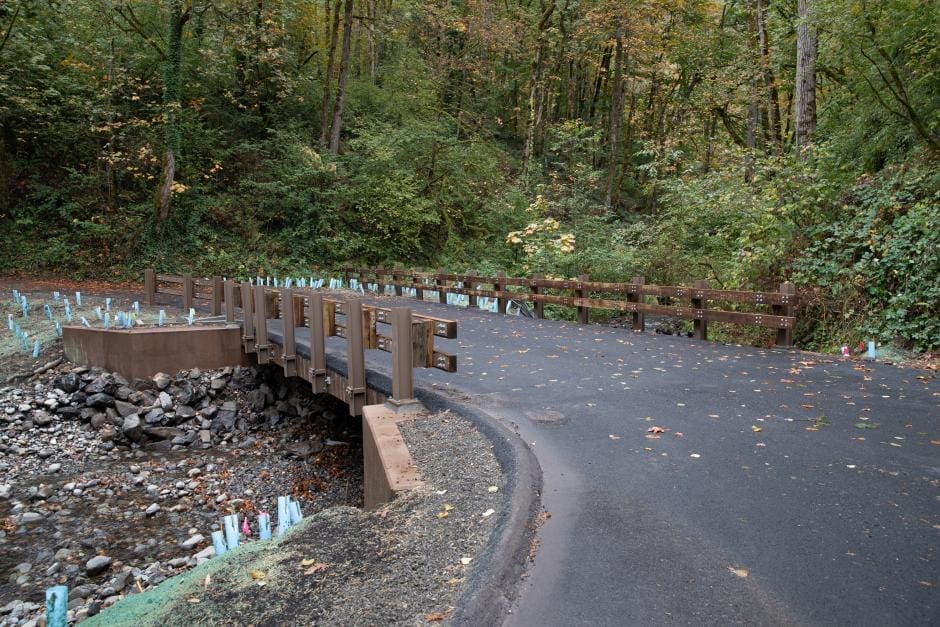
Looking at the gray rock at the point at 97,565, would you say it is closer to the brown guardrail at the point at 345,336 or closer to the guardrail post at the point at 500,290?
the brown guardrail at the point at 345,336

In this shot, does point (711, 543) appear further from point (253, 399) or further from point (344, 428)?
point (253, 399)

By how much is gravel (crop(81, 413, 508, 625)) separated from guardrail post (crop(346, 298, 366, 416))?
8.79 ft

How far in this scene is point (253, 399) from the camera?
1046cm

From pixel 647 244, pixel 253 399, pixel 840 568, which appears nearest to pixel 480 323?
pixel 253 399

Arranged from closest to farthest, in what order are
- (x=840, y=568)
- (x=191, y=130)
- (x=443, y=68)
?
(x=840, y=568), (x=191, y=130), (x=443, y=68)

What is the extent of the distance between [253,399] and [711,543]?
29.1 ft

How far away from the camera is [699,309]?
34.6 ft

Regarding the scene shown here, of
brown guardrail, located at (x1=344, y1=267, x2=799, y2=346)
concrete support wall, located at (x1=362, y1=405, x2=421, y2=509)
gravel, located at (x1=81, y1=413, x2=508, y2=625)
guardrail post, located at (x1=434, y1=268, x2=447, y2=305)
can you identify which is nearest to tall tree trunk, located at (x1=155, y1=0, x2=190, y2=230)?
brown guardrail, located at (x1=344, y1=267, x2=799, y2=346)

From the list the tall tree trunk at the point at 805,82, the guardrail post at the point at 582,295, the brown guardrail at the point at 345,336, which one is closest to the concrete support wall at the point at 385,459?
the brown guardrail at the point at 345,336

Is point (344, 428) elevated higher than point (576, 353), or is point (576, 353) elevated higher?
point (576, 353)

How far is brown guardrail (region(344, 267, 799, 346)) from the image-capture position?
9.48 metres

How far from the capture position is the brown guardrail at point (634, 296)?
31.1ft

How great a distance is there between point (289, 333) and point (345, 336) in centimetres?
199

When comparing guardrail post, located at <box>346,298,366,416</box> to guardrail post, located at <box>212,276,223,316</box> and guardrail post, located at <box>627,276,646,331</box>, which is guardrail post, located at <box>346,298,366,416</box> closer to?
guardrail post, located at <box>212,276,223,316</box>
